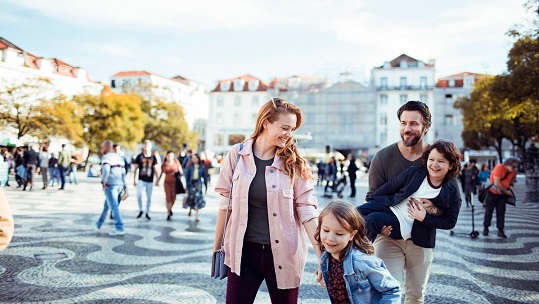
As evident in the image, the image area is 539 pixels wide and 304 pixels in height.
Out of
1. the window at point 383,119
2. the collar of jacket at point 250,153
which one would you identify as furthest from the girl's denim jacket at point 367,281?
the window at point 383,119

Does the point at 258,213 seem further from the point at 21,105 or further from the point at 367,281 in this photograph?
the point at 21,105

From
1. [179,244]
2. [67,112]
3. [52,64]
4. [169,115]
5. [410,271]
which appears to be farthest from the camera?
[169,115]

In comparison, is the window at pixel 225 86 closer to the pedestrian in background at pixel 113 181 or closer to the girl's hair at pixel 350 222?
the pedestrian in background at pixel 113 181

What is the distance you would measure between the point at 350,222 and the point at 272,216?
51 centimetres

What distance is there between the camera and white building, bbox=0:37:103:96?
24594 mm

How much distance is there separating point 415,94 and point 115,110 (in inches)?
1601

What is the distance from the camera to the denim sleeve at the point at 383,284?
7.61 feet

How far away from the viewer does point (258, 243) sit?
9.02 feet

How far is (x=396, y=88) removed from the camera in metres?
61.9

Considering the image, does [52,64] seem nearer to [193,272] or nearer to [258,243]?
[193,272]

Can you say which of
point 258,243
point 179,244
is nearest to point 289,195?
point 258,243

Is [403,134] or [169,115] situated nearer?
[403,134]

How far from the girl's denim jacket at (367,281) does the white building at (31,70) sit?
24.5m

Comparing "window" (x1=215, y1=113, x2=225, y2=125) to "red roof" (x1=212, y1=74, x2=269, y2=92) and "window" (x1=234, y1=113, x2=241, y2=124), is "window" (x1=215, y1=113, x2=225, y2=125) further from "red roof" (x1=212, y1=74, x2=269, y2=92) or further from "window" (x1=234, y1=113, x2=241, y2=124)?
"red roof" (x1=212, y1=74, x2=269, y2=92)
